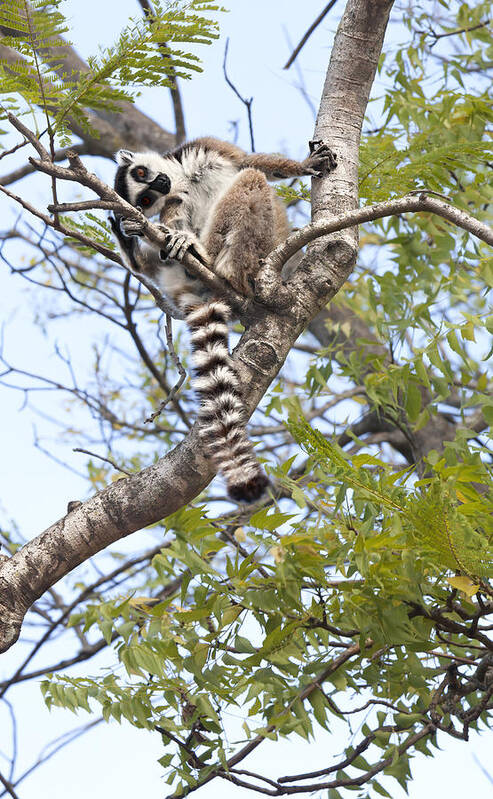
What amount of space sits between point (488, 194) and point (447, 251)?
0.40 metres

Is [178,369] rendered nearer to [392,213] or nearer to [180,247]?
[180,247]

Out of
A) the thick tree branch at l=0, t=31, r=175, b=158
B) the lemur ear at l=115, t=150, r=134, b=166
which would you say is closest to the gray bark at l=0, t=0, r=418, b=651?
the lemur ear at l=115, t=150, r=134, b=166

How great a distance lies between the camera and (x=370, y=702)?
2170 millimetres

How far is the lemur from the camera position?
2.27 meters

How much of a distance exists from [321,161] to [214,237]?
0.68 metres

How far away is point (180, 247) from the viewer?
9.34 feet

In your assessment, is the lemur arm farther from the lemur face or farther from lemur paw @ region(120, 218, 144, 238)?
lemur paw @ region(120, 218, 144, 238)

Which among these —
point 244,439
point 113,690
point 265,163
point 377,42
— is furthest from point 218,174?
point 113,690

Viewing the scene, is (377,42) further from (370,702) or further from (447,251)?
(370,702)

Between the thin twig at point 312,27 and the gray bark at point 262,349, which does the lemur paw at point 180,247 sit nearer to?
the gray bark at point 262,349

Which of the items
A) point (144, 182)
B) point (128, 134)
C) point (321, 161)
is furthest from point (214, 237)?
point (128, 134)

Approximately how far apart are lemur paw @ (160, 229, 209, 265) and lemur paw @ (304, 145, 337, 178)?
0.56 meters

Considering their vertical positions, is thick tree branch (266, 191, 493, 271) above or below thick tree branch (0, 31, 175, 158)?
below

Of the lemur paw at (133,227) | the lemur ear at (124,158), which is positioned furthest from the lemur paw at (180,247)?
the lemur ear at (124,158)
